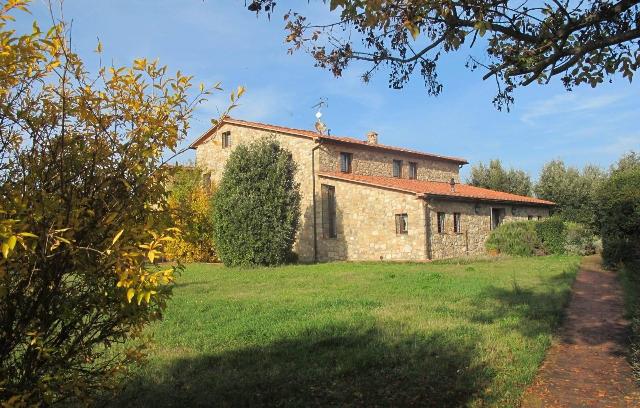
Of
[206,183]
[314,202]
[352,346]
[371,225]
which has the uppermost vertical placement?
[206,183]

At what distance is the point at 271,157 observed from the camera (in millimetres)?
23234

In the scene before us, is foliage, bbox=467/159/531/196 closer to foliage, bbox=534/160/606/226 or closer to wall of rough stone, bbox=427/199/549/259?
foliage, bbox=534/160/606/226

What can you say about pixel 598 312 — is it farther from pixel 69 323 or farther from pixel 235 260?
pixel 235 260

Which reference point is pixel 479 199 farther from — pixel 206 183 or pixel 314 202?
pixel 206 183

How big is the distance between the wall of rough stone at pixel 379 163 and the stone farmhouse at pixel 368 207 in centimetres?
5

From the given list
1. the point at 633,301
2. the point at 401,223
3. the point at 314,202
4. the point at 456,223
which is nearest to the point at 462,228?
the point at 456,223

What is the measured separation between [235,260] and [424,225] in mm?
8498

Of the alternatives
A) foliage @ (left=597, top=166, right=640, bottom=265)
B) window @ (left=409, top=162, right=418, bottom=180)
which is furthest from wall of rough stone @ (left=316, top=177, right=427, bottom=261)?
foliage @ (left=597, top=166, right=640, bottom=265)

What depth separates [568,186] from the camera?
37.6 metres

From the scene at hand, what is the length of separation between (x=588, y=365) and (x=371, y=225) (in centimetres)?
1715

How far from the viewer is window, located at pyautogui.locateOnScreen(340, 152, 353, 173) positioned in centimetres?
2531

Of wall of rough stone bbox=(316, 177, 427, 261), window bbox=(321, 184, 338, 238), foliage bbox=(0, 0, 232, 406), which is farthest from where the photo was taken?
window bbox=(321, 184, 338, 238)

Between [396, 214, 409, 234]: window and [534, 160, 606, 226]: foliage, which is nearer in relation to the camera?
[396, 214, 409, 234]: window

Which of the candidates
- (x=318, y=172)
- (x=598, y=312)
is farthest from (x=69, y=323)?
(x=318, y=172)
